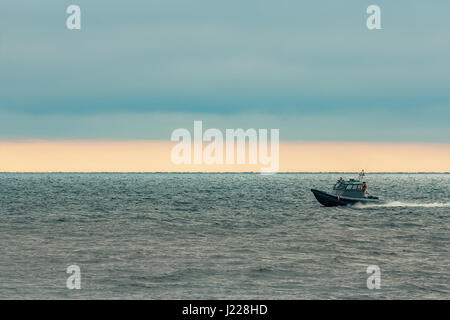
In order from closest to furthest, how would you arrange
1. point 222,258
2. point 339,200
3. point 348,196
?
point 222,258
point 339,200
point 348,196

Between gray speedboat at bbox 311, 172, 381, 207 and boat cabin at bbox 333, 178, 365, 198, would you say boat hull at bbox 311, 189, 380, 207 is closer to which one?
gray speedboat at bbox 311, 172, 381, 207

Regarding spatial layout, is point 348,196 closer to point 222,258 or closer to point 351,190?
point 351,190

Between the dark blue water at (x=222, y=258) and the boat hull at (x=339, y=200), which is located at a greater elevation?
the boat hull at (x=339, y=200)

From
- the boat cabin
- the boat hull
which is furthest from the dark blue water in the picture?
the boat cabin

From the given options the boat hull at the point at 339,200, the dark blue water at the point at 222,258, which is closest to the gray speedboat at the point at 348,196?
the boat hull at the point at 339,200

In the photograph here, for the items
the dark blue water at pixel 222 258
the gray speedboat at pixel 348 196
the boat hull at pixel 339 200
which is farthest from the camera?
the gray speedboat at pixel 348 196

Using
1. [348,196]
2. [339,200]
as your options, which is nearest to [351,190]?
[348,196]

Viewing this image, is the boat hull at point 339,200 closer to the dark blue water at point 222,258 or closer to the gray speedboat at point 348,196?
the gray speedboat at point 348,196

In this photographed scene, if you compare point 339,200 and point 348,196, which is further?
point 348,196

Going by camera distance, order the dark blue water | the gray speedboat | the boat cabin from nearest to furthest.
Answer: the dark blue water
the gray speedboat
the boat cabin

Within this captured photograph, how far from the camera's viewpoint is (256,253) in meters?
27.7

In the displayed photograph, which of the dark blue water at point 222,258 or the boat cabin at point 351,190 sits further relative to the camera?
the boat cabin at point 351,190
